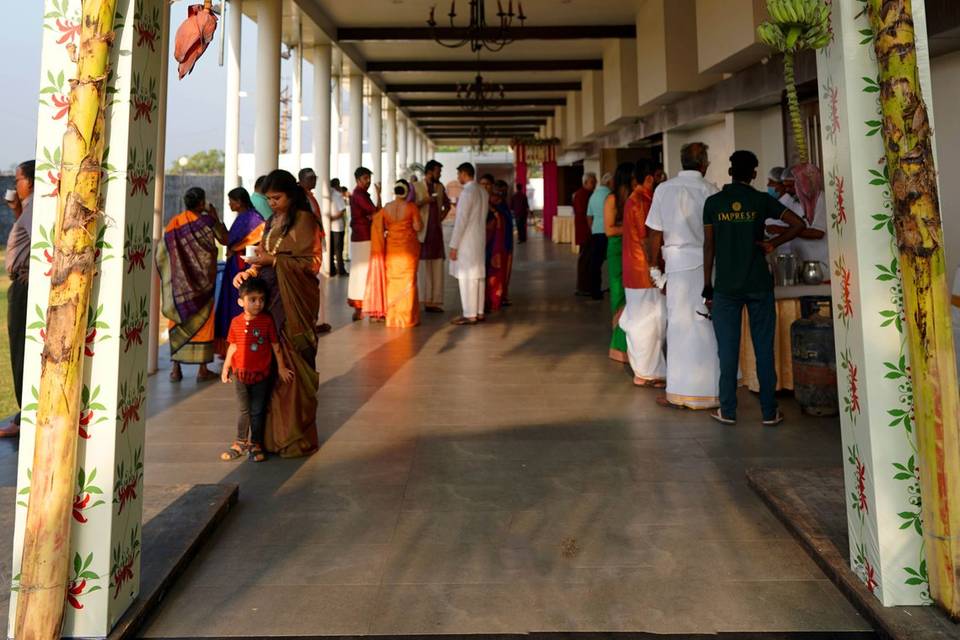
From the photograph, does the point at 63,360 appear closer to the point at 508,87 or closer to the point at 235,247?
the point at 235,247

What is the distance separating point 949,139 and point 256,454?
4952 mm

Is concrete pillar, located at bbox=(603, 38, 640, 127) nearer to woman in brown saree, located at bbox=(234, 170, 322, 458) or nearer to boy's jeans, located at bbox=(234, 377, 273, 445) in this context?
woman in brown saree, located at bbox=(234, 170, 322, 458)

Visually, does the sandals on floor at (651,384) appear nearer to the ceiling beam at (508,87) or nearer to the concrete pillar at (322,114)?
the concrete pillar at (322,114)

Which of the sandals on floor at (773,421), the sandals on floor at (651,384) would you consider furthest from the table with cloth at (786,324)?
the sandals on floor at (651,384)

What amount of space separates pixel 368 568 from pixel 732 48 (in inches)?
262

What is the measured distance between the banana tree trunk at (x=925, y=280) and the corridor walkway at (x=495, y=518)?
0.37 m

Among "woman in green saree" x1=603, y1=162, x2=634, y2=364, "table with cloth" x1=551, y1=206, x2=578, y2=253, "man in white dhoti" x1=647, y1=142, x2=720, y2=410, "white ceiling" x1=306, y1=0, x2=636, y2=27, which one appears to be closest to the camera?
"man in white dhoti" x1=647, y1=142, x2=720, y2=410

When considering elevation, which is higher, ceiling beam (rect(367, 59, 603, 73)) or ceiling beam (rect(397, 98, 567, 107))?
ceiling beam (rect(367, 59, 603, 73))

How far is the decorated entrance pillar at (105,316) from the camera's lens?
1.98 metres

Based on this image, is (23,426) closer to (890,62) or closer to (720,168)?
(890,62)

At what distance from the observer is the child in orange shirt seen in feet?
11.5

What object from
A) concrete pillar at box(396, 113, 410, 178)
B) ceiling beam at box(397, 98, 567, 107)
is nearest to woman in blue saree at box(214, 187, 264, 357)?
ceiling beam at box(397, 98, 567, 107)

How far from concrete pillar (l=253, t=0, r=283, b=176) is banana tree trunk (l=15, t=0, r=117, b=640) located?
7564 millimetres

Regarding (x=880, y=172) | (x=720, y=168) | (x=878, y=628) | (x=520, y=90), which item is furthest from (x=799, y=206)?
(x=520, y=90)
